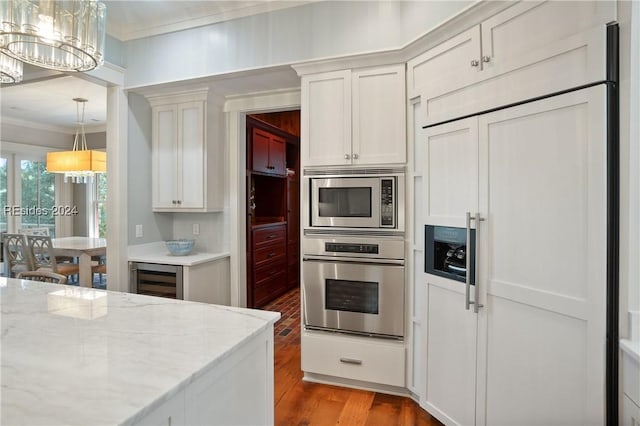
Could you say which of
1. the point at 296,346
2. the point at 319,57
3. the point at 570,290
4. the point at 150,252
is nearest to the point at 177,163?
the point at 150,252

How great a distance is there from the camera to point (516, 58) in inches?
63.2

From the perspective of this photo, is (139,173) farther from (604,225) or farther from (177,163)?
(604,225)

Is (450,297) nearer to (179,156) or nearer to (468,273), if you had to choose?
(468,273)

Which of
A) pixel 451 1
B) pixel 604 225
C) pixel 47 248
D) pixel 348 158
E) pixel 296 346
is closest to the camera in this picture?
pixel 604 225

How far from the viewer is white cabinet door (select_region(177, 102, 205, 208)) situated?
328cm

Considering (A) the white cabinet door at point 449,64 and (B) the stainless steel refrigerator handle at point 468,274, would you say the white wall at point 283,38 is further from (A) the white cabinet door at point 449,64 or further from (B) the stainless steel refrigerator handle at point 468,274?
(B) the stainless steel refrigerator handle at point 468,274

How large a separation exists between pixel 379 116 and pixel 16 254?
16.1 ft

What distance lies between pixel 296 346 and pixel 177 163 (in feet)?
6.77

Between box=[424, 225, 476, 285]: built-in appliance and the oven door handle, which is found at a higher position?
box=[424, 225, 476, 285]: built-in appliance

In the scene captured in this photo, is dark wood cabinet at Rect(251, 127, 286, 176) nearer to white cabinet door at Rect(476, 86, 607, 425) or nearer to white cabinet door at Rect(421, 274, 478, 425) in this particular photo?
white cabinet door at Rect(421, 274, 478, 425)

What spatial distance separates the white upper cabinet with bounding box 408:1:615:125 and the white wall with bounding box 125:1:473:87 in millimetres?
238

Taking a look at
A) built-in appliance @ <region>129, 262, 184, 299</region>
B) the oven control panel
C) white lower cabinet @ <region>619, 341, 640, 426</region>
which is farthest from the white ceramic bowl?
white lower cabinet @ <region>619, 341, 640, 426</region>

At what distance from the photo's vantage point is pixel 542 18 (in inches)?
59.6

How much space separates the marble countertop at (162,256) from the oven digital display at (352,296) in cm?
126
